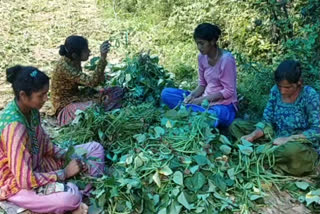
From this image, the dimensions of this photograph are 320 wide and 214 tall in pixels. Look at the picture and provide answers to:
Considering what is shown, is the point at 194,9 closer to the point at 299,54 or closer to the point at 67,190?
the point at 299,54

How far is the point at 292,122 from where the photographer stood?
304 centimetres

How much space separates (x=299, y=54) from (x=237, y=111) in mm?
838

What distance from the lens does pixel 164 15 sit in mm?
6035

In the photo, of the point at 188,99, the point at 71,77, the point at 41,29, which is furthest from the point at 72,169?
the point at 41,29

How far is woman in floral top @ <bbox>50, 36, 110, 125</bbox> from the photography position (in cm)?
359

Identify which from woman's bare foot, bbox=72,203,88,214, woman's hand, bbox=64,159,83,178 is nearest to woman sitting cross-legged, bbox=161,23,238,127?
woman's hand, bbox=64,159,83,178

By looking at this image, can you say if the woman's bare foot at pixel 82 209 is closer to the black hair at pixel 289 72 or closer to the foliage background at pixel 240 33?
the black hair at pixel 289 72

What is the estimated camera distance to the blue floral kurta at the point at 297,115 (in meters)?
2.90

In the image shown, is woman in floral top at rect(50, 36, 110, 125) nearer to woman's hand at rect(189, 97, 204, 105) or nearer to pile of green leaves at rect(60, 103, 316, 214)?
pile of green leaves at rect(60, 103, 316, 214)

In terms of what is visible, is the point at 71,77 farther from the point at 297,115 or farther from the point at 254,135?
the point at 297,115

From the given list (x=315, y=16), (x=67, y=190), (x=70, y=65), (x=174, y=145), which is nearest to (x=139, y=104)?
(x=70, y=65)

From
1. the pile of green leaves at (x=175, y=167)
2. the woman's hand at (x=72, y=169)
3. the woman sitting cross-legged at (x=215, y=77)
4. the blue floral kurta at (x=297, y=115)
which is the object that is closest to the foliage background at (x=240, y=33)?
the woman sitting cross-legged at (x=215, y=77)

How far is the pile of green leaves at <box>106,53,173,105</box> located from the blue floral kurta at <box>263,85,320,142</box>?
3.72ft

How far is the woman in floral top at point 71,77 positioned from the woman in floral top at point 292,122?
1.36 metres
